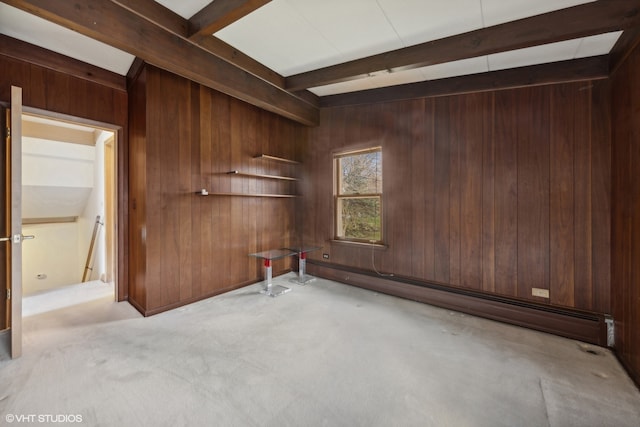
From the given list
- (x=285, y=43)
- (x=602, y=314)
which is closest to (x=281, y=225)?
(x=285, y=43)

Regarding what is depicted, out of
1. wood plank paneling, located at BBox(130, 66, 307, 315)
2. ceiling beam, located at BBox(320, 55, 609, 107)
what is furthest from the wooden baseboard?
ceiling beam, located at BBox(320, 55, 609, 107)

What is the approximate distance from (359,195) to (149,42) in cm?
290

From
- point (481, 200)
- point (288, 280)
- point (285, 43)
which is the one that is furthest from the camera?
point (288, 280)

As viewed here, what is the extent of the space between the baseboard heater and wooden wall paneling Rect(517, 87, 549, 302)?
0.52 ft

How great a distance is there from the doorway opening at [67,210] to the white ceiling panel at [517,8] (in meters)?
4.07

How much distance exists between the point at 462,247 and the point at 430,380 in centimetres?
168

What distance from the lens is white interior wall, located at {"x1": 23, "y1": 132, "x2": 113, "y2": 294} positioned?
4.11 meters

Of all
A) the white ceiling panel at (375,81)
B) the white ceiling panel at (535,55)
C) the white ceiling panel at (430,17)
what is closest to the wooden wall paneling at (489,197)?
the white ceiling panel at (535,55)

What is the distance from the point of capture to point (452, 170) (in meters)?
3.06

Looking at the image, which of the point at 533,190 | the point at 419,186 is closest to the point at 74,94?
the point at 419,186

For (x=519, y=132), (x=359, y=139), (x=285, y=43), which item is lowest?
(x=519, y=132)

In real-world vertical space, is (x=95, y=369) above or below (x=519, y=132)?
below

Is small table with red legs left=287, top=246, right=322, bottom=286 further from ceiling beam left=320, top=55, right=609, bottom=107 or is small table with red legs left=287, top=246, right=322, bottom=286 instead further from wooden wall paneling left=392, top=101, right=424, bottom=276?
ceiling beam left=320, top=55, right=609, bottom=107

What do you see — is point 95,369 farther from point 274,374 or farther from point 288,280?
point 288,280
